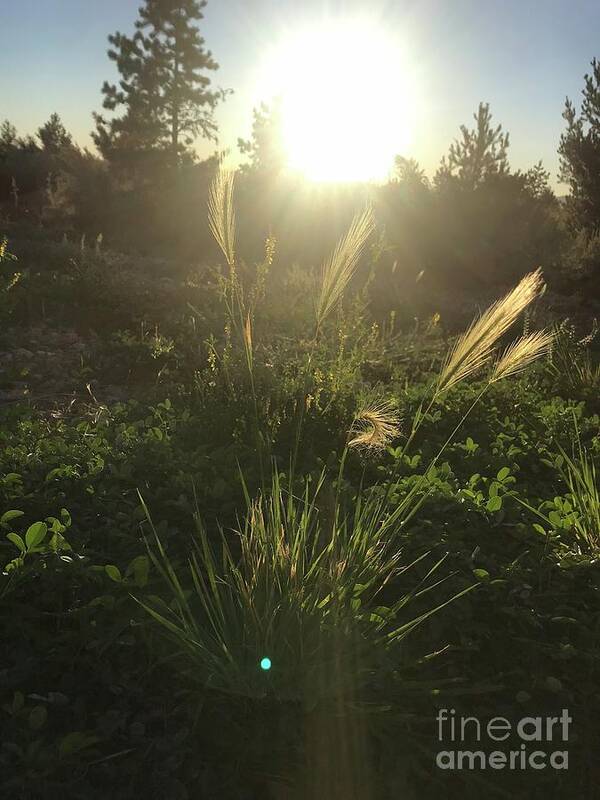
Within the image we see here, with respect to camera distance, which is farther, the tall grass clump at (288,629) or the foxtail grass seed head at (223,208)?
the foxtail grass seed head at (223,208)

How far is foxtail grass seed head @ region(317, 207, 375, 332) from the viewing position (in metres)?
2.47

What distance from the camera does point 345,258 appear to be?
2.54 meters

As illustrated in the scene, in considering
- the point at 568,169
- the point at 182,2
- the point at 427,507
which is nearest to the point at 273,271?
the point at 568,169

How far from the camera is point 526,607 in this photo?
7.30 feet

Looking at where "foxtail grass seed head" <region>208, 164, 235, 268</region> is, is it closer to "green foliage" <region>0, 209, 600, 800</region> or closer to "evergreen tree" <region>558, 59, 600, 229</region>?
"green foliage" <region>0, 209, 600, 800</region>

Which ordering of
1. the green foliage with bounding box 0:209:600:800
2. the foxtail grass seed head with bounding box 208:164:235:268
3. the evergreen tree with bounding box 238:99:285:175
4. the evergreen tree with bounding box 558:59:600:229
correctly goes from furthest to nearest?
the evergreen tree with bounding box 238:99:285:175 < the evergreen tree with bounding box 558:59:600:229 < the foxtail grass seed head with bounding box 208:164:235:268 < the green foliage with bounding box 0:209:600:800

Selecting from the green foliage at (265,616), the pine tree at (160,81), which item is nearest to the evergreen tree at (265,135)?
the pine tree at (160,81)

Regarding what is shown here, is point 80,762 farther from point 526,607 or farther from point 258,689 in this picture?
point 526,607

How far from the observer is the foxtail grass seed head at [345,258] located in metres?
2.47

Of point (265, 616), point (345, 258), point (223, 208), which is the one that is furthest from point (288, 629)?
point (223, 208)

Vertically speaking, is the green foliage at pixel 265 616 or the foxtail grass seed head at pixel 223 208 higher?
the foxtail grass seed head at pixel 223 208

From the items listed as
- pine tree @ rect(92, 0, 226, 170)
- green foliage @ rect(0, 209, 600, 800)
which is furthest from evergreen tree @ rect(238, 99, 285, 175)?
green foliage @ rect(0, 209, 600, 800)

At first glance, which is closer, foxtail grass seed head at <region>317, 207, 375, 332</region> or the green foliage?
the green foliage

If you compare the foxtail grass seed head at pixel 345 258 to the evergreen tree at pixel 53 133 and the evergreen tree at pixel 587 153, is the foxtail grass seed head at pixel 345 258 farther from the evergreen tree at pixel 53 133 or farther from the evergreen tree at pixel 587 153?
the evergreen tree at pixel 53 133
